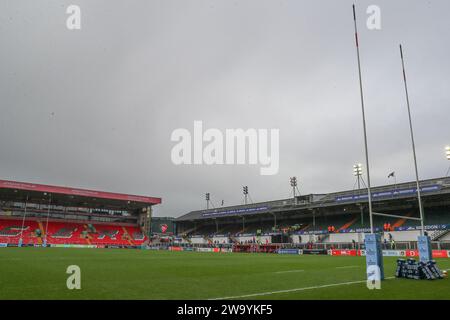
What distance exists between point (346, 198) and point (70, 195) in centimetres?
5450

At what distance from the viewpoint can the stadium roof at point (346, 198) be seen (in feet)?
154

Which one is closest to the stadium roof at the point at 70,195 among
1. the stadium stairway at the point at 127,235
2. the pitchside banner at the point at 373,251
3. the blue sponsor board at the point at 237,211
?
the stadium stairway at the point at 127,235

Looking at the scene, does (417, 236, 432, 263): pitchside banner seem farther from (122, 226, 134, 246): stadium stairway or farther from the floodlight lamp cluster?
(122, 226, 134, 246): stadium stairway

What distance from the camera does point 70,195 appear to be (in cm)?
7362

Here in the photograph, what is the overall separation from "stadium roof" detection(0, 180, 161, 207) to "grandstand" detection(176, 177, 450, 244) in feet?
50.6

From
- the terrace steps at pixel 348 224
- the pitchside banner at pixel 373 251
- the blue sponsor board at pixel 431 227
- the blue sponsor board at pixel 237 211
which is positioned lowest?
the pitchside banner at pixel 373 251

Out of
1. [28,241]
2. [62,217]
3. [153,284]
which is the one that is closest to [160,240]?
[62,217]

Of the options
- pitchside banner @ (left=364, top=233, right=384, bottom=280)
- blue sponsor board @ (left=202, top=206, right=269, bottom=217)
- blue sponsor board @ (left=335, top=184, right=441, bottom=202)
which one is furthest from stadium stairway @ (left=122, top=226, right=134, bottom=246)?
pitchside banner @ (left=364, top=233, right=384, bottom=280)

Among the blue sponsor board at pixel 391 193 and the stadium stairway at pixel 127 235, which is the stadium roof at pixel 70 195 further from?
the blue sponsor board at pixel 391 193

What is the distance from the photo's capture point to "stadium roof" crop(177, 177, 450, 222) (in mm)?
Result: 46875

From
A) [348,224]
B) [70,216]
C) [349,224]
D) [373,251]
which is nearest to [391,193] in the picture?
[349,224]

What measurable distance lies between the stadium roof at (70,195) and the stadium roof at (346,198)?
1734cm

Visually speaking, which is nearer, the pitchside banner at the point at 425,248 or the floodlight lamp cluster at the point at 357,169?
the pitchside banner at the point at 425,248
